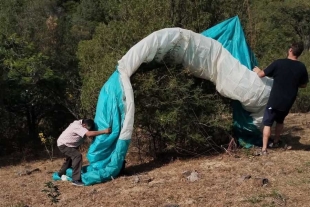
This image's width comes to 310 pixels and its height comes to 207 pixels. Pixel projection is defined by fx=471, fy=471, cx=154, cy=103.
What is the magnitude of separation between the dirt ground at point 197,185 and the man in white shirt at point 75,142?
0.22 metres

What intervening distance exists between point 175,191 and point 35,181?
2419mm

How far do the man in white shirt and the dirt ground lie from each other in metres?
0.22

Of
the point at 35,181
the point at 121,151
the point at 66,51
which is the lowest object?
the point at 35,181

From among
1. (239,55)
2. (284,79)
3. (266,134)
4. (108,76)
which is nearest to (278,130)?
(266,134)

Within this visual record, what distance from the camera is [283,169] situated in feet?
19.5

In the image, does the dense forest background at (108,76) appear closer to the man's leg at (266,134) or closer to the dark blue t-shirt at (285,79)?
the man's leg at (266,134)

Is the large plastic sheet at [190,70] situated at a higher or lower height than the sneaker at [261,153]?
higher

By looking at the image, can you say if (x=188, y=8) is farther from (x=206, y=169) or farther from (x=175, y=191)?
(x=175, y=191)

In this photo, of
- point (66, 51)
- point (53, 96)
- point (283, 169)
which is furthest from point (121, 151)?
point (66, 51)

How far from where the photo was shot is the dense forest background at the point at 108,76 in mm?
6691

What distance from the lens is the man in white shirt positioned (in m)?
6.39

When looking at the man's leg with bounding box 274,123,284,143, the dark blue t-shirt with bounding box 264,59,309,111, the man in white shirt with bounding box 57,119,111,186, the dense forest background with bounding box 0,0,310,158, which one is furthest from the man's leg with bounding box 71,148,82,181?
the man's leg with bounding box 274,123,284,143

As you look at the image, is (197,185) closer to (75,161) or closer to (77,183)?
(77,183)

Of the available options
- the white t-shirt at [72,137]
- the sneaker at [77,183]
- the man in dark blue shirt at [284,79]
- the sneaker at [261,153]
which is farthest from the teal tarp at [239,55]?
the sneaker at [77,183]
